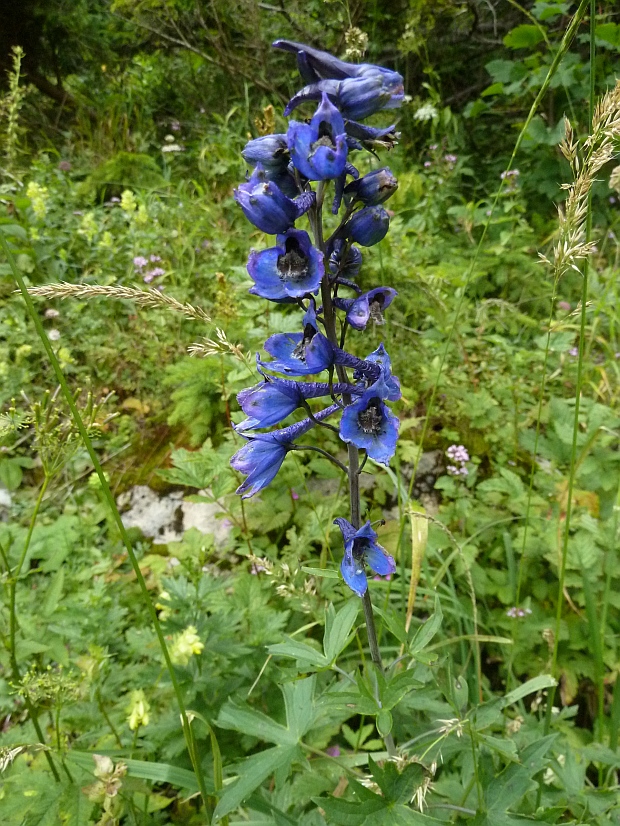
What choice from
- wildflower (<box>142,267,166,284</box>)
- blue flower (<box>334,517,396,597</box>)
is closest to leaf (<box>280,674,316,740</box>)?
blue flower (<box>334,517,396,597</box>)

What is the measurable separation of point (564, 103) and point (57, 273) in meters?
Answer: 4.99

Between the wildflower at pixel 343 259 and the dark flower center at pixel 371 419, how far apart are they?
0.32m

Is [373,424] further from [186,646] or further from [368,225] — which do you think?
[186,646]

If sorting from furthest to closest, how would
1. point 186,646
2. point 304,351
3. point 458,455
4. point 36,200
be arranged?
1. point 36,200
2. point 458,455
3. point 186,646
4. point 304,351

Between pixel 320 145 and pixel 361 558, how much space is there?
2.83 ft

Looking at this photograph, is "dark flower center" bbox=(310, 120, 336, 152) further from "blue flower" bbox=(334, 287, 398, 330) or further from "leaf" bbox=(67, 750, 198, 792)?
"leaf" bbox=(67, 750, 198, 792)

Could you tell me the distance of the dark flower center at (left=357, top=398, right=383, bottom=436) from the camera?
1115 mm

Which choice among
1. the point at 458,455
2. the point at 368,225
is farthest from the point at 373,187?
the point at 458,455

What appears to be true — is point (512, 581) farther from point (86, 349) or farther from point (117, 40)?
point (117, 40)

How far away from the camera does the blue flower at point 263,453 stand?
118cm

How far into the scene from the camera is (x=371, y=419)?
3.68ft

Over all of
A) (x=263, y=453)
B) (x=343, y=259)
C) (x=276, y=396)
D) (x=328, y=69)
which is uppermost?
(x=328, y=69)

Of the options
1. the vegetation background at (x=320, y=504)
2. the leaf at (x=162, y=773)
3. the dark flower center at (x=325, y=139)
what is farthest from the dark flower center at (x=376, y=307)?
the leaf at (x=162, y=773)

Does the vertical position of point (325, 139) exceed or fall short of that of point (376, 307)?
it exceeds it
